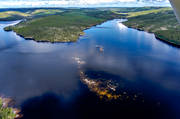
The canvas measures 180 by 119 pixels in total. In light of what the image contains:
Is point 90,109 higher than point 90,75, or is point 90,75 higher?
point 90,75

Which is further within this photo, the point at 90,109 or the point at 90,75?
the point at 90,75

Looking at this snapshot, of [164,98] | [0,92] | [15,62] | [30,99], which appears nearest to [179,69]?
[164,98]

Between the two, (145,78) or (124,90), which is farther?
(145,78)

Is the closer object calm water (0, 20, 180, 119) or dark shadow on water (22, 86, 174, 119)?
dark shadow on water (22, 86, 174, 119)

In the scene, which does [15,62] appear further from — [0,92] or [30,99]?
[30,99]

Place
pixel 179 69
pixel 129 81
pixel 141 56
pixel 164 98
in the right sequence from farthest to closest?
pixel 141 56
pixel 179 69
pixel 129 81
pixel 164 98

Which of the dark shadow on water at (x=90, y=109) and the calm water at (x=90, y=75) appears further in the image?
the calm water at (x=90, y=75)

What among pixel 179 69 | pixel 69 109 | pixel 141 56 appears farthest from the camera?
pixel 141 56
